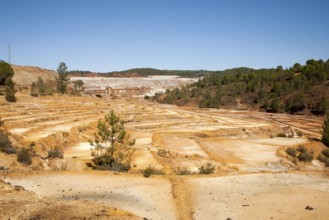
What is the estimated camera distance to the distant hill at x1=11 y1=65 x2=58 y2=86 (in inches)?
3281

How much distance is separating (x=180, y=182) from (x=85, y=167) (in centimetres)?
767

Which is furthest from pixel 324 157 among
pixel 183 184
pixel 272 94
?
pixel 272 94

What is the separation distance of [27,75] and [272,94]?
5959 centimetres

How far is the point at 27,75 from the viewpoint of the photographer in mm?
86000

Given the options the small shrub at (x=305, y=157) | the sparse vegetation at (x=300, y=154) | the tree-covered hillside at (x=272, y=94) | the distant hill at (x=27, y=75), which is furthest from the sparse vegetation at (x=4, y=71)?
the small shrub at (x=305, y=157)

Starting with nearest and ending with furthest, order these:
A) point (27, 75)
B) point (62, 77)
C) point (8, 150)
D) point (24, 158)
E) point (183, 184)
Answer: point (183, 184), point (24, 158), point (8, 150), point (62, 77), point (27, 75)

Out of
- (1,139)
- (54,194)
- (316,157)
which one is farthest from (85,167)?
(316,157)

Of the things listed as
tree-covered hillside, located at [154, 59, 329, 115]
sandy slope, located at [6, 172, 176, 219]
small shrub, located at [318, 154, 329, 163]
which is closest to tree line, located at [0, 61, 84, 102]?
tree-covered hillside, located at [154, 59, 329, 115]

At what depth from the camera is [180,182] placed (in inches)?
589

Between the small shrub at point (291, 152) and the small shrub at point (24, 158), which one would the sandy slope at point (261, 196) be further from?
the small shrub at point (291, 152)

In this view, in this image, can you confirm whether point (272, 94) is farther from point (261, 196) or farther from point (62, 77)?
point (261, 196)

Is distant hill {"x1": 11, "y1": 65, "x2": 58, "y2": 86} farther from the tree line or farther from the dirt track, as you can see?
Answer: the dirt track

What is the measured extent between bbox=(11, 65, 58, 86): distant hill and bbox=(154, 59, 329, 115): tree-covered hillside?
104 feet

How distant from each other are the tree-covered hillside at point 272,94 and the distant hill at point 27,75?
31756 mm
